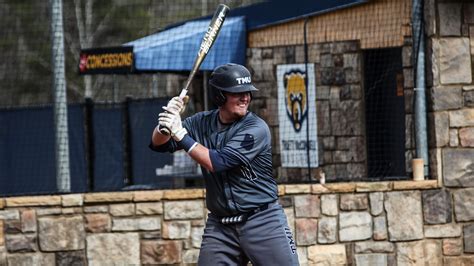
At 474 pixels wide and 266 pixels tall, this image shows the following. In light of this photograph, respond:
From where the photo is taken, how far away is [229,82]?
7.04 meters

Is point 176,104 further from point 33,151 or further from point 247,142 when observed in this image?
point 33,151

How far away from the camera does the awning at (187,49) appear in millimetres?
12156

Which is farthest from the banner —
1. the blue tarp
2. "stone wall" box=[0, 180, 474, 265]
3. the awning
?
the blue tarp

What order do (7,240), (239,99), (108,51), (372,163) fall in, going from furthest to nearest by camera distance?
(108,51)
(372,163)
(7,240)
(239,99)

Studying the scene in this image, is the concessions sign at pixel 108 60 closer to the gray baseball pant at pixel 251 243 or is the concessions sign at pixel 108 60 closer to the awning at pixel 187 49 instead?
the awning at pixel 187 49

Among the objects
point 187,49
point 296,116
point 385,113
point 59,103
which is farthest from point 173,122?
point 187,49

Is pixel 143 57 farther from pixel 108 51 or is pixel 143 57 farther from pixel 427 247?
pixel 427 247

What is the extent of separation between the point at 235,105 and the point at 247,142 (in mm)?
239

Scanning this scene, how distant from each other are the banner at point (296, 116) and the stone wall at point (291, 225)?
1.35 metres

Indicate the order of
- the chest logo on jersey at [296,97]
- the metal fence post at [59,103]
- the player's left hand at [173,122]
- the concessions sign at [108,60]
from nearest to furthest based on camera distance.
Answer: the player's left hand at [173,122]
the metal fence post at [59,103]
the chest logo on jersey at [296,97]
the concessions sign at [108,60]

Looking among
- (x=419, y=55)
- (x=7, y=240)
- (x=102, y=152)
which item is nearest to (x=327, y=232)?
(x=419, y=55)

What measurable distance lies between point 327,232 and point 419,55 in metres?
1.69

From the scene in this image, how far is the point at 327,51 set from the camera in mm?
11602

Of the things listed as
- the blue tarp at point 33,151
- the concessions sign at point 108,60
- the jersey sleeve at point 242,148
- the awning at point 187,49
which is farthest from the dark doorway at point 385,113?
the jersey sleeve at point 242,148
